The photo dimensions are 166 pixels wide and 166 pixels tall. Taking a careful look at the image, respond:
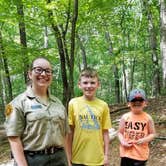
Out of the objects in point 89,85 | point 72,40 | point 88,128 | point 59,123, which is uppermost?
point 72,40

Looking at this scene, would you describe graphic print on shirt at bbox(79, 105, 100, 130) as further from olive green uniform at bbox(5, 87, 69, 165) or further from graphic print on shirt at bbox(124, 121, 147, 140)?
olive green uniform at bbox(5, 87, 69, 165)

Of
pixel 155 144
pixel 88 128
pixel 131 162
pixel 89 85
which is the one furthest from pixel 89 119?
pixel 155 144

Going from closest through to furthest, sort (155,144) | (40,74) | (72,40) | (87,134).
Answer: (40,74) < (87,134) < (155,144) < (72,40)

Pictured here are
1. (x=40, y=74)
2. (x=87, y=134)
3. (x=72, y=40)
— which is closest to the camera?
(x=40, y=74)

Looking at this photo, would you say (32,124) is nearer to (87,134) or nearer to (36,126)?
(36,126)

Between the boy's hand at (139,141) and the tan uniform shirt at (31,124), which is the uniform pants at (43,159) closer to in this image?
the tan uniform shirt at (31,124)

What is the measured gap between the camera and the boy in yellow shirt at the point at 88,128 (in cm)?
355

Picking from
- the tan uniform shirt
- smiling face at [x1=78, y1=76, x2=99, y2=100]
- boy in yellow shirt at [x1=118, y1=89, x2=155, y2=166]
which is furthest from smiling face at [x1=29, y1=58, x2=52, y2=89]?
boy in yellow shirt at [x1=118, y1=89, x2=155, y2=166]

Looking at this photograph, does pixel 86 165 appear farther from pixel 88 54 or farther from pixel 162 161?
pixel 88 54

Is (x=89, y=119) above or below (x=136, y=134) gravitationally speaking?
above

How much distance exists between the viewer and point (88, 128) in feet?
11.6

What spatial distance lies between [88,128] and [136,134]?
0.73m

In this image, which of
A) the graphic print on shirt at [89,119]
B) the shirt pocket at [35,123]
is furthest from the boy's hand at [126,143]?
the shirt pocket at [35,123]

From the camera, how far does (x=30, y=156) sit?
2840 mm
